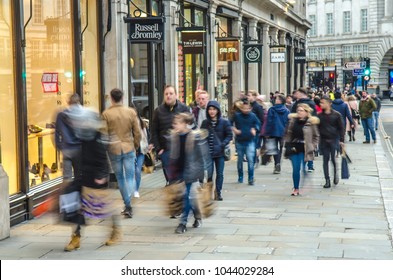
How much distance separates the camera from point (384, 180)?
14.6m

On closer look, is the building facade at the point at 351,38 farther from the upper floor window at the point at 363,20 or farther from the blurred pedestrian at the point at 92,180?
the blurred pedestrian at the point at 92,180

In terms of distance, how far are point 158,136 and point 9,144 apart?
2178mm

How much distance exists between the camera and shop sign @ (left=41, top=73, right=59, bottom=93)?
11852mm

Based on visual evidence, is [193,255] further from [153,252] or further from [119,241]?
[119,241]

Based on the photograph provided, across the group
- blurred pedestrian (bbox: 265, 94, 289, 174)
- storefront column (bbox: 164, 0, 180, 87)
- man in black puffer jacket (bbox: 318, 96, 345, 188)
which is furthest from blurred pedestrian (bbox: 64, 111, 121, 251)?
storefront column (bbox: 164, 0, 180, 87)

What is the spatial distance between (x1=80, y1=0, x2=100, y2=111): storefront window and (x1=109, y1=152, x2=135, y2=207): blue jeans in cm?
A: 379

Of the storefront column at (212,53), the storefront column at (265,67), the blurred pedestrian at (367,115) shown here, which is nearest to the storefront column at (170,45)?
the storefront column at (212,53)

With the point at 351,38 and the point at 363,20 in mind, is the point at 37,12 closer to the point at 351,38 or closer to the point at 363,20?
the point at 351,38

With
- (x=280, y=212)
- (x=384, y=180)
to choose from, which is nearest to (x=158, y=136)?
(x=280, y=212)

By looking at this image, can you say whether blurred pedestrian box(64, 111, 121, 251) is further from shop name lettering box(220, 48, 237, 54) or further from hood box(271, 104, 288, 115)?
shop name lettering box(220, 48, 237, 54)

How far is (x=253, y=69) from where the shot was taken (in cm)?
2983

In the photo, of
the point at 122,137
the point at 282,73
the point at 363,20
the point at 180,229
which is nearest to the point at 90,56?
the point at 122,137

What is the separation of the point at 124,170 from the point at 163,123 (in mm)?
990

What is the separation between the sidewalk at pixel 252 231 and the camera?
7910mm
